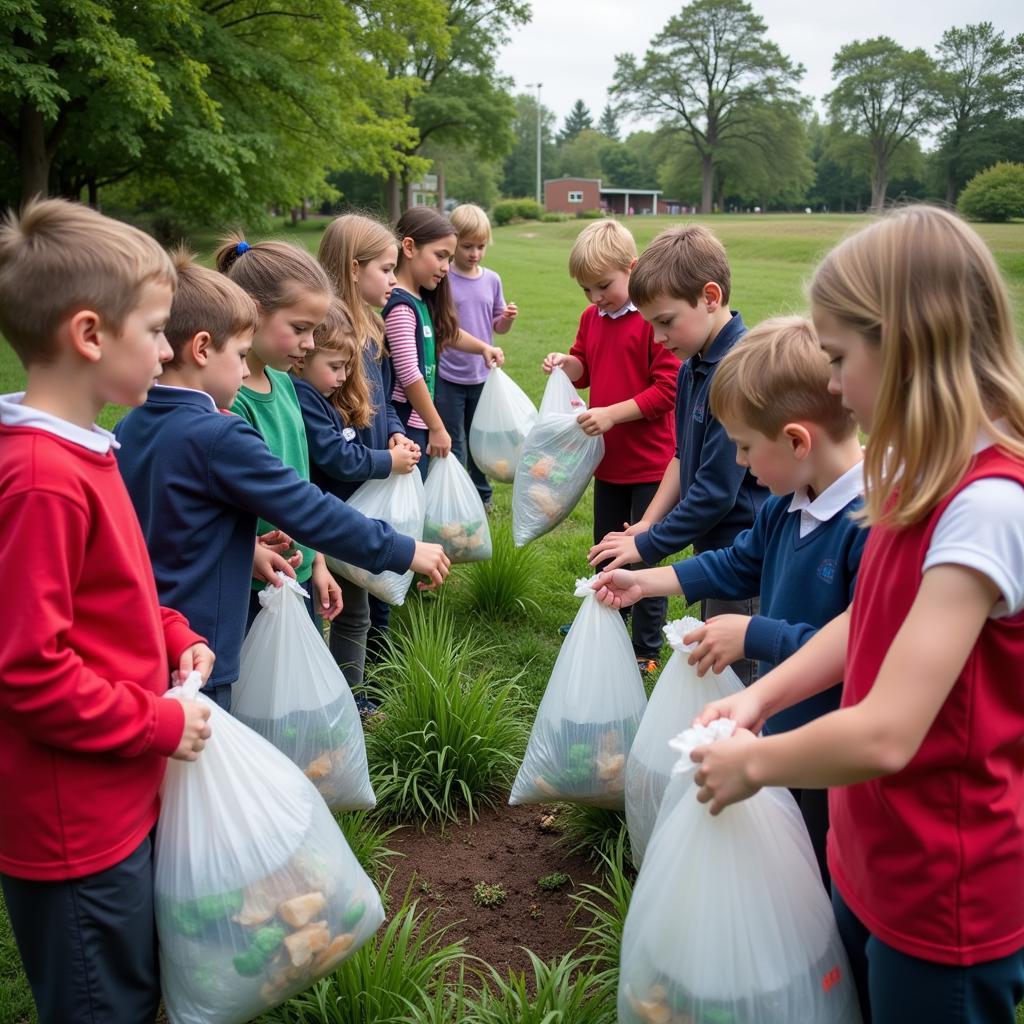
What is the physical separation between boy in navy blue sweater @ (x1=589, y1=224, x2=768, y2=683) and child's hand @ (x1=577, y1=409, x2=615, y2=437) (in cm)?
61

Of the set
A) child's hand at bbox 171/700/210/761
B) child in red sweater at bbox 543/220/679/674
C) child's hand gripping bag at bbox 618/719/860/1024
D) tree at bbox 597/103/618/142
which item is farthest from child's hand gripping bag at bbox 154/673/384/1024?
tree at bbox 597/103/618/142

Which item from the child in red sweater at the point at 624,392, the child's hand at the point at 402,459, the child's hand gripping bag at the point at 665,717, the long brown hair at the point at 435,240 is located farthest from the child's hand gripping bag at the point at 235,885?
the long brown hair at the point at 435,240

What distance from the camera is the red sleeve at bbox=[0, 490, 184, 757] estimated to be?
144 cm

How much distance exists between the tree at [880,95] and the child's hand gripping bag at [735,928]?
146 ft

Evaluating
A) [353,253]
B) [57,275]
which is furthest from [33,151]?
[57,275]

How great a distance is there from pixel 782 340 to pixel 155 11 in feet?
52.9

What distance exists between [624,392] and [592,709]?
5.53ft

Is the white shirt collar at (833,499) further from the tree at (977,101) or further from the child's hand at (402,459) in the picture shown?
the tree at (977,101)

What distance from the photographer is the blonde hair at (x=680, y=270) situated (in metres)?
2.93

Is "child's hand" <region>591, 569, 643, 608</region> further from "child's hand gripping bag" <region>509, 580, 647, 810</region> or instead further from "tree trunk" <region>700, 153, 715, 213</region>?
"tree trunk" <region>700, 153, 715, 213</region>

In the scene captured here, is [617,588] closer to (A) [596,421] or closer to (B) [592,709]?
(B) [592,709]

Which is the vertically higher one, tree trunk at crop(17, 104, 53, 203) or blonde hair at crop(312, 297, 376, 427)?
tree trunk at crop(17, 104, 53, 203)

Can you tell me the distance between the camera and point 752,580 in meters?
2.29

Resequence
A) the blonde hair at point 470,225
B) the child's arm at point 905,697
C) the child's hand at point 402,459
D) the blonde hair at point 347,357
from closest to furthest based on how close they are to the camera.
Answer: the child's arm at point 905,697, the blonde hair at point 347,357, the child's hand at point 402,459, the blonde hair at point 470,225
